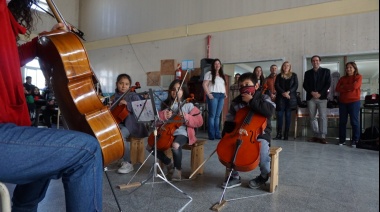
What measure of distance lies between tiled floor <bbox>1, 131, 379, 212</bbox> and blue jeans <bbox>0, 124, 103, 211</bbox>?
37.0 inches

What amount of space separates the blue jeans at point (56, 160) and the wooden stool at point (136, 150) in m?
1.94

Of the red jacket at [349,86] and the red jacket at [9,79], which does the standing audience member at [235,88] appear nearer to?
the red jacket at [349,86]

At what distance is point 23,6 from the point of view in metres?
0.98

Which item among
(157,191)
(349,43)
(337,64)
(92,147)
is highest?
(349,43)

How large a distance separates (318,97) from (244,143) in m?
3.15

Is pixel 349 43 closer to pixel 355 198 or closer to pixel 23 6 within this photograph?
pixel 355 198

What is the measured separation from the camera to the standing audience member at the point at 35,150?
0.62 m

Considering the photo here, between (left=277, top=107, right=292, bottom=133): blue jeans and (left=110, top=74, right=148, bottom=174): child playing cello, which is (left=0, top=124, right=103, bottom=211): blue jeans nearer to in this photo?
(left=110, top=74, right=148, bottom=174): child playing cello

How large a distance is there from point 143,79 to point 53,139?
711cm

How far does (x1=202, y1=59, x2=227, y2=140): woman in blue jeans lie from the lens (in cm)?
447

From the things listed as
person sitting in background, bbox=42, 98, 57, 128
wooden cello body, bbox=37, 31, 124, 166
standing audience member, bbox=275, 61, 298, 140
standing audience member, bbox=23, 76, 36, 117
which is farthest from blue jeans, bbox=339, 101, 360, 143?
person sitting in background, bbox=42, 98, 57, 128

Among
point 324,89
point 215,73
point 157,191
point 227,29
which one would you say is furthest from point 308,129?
point 157,191

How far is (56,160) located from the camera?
2.11ft

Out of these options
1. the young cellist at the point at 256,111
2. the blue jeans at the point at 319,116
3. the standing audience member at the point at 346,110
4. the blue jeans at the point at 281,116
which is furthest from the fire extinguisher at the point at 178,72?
the young cellist at the point at 256,111
